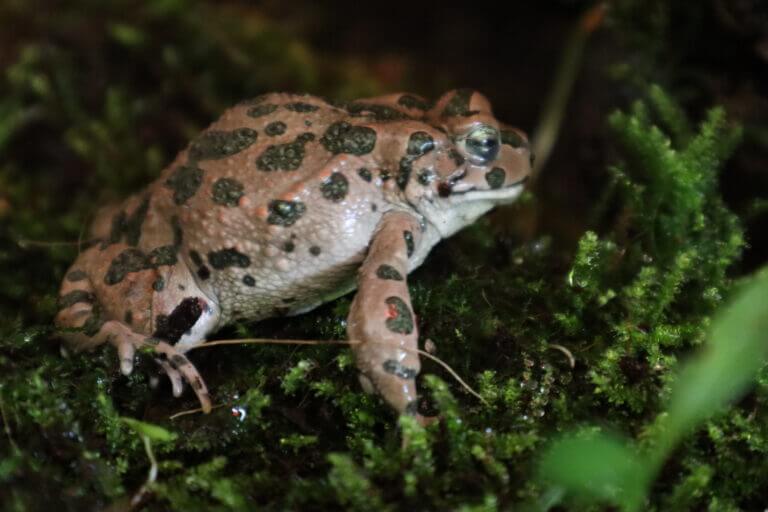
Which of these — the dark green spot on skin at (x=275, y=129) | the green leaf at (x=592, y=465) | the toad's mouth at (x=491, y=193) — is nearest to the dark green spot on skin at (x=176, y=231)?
the dark green spot on skin at (x=275, y=129)

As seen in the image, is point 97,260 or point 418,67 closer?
point 97,260

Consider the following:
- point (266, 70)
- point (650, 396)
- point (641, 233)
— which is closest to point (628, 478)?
point (650, 396)

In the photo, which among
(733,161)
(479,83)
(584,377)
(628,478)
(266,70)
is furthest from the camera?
(479,83)

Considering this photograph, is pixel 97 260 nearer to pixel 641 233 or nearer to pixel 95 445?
pixel 95 445

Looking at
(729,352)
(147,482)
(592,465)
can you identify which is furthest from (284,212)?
(729,352)

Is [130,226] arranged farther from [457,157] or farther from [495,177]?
[495,177]

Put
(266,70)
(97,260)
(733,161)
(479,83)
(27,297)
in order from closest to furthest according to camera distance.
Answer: (97,260)
(27,297)
(733,161)
(266,70)
(479,83)
